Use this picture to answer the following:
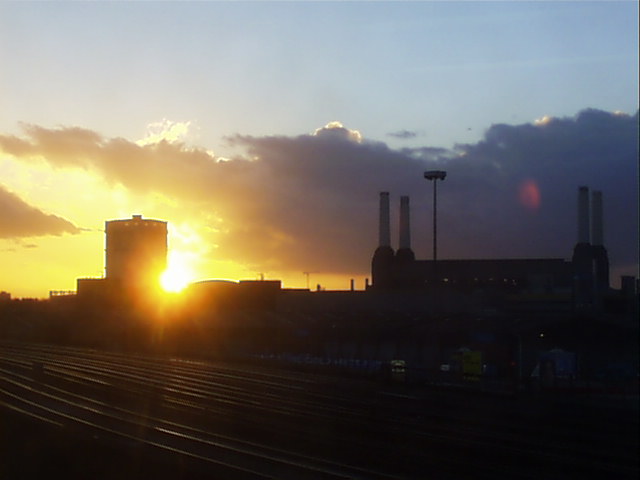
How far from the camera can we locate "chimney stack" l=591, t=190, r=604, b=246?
9269 cm

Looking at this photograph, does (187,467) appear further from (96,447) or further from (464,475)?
(464,475)

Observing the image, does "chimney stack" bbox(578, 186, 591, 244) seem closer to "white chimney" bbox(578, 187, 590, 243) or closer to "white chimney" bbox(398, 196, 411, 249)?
"white chimney" bbox(578, 187, 590, 243)

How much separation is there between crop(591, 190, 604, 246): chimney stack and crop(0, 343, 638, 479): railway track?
54537mm

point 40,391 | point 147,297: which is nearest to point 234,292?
point 147,297

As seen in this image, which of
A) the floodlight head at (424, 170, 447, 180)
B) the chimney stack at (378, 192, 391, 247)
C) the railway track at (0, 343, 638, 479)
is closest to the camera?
the railway track at (0, 343, 638, 479)

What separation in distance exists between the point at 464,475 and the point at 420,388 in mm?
23483

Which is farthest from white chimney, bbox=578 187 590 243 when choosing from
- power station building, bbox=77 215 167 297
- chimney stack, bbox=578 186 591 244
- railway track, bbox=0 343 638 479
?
railway track, bbox=0 343 638 479

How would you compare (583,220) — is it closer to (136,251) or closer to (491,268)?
(491,268)

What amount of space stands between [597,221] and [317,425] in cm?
7189

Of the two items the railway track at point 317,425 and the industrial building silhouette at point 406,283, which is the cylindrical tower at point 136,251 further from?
the railway track at point 317,425

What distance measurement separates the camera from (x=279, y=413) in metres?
31.0

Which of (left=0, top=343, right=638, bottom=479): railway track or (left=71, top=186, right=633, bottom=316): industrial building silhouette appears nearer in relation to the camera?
(left=0, top=343, right=638, bottom=479): railway track

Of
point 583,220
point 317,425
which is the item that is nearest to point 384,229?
point 583,220

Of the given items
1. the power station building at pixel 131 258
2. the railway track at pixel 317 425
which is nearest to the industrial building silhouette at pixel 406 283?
the power station building at pixel 131 258
